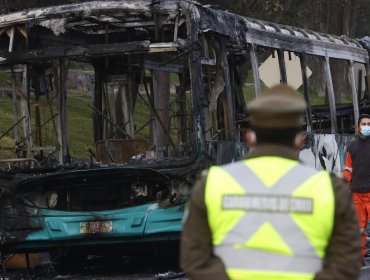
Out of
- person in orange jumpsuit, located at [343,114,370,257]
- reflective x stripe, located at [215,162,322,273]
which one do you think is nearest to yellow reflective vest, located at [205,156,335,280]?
reflective x stripe, located at [215,162,322,273]

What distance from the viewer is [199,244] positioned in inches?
120

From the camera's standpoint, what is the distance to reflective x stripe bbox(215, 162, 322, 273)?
2.95 meters

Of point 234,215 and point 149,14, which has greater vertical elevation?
point 149,14

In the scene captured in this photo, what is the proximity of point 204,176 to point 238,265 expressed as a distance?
347 millimetres

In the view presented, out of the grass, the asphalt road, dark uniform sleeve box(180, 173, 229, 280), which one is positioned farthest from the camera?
the grass

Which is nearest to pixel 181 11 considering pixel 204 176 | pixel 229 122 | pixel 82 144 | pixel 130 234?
pixel 229 122

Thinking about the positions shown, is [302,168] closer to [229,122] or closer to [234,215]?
[234,215]

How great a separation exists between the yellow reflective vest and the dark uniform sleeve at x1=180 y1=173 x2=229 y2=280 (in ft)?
0.08

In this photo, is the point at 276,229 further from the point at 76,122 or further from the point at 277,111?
the point at 76,122

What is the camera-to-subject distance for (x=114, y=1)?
908 centimetres

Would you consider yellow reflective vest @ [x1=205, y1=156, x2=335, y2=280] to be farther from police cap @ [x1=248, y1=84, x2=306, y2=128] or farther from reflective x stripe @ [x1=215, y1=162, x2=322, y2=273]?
police cap @ [x1=248, y1=84, x2=306, y2=128]

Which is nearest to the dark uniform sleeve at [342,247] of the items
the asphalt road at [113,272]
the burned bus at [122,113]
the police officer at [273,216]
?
the police officer at [273,216]

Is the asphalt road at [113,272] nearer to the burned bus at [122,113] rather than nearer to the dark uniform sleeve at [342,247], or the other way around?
the burned bus at [122,113]

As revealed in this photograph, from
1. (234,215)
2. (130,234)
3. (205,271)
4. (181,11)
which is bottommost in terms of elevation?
(130,234)
